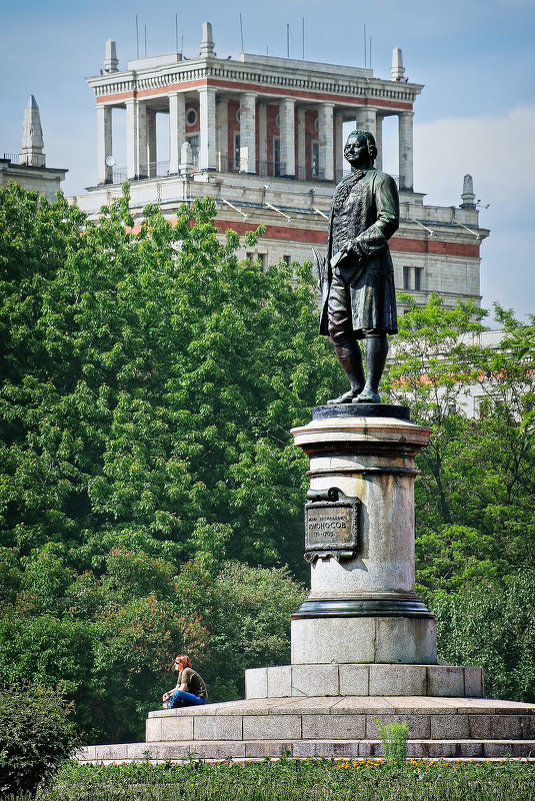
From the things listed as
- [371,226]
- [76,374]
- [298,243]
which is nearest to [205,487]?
[76,374]

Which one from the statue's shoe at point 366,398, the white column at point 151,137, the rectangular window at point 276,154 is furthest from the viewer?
the white column at point 151,137

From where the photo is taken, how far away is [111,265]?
60.9 meters

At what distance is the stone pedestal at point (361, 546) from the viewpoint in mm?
26438

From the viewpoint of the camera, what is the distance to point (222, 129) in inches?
4845

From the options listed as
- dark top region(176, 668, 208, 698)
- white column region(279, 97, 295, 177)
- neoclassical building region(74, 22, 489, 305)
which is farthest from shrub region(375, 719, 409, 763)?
white column region(279, 97, 295, 177)

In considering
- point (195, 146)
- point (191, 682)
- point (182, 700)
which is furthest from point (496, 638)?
point (195, 146)

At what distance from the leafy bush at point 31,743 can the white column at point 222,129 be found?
10080 cm

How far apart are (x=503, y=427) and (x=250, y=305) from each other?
715 cm

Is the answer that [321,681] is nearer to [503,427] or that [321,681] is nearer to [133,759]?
[133,759]

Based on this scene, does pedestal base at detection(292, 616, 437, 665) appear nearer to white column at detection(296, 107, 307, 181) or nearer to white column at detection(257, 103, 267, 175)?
white column at detection(257, 103, 267, 175)

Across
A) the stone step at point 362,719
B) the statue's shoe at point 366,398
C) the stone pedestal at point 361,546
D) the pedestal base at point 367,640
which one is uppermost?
the statue's shoe at point 366,398

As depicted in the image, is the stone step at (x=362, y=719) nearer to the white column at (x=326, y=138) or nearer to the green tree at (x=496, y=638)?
the green tree at (x=496, y=638)

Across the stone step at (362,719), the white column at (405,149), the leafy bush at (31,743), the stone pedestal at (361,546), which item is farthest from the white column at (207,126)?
the leafy bush at (31,743)

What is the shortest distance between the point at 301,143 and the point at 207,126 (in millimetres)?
9600
